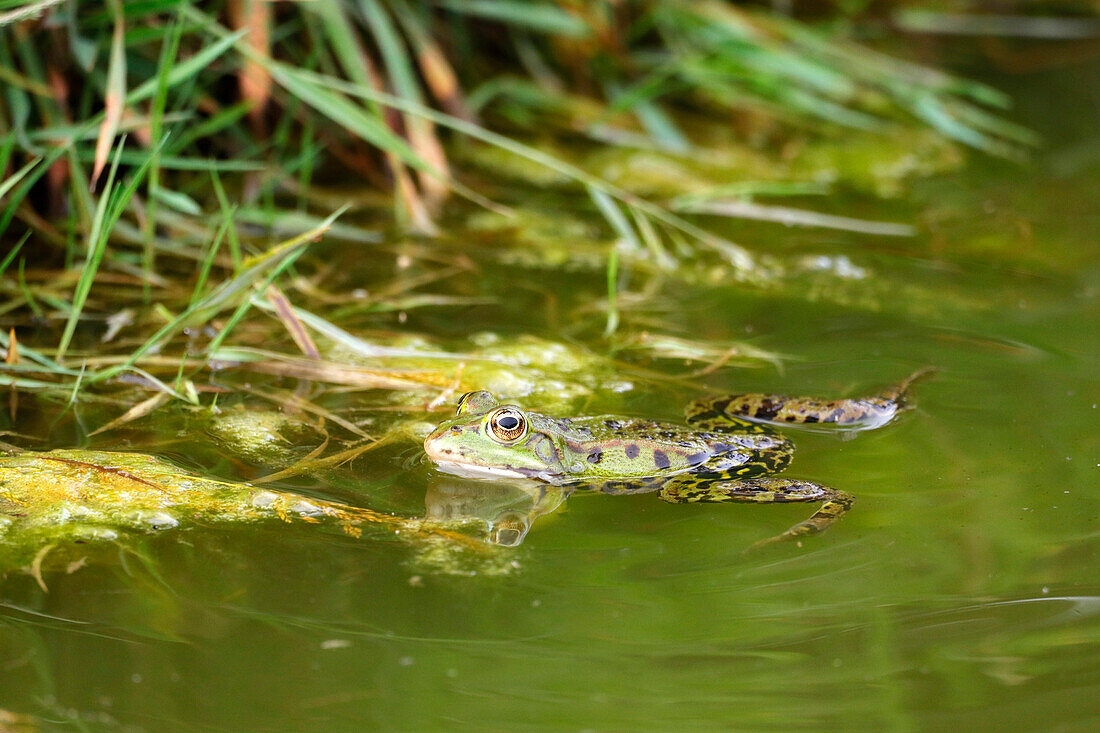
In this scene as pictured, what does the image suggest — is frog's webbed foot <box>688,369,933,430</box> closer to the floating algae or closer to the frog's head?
the frog's head

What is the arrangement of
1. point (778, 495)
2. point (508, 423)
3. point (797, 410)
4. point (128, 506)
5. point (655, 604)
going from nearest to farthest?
1. point (655, 604)
2. point (128, 506)
3. point (778, 495)
4. point (508, 423)
5. point (797, 410)

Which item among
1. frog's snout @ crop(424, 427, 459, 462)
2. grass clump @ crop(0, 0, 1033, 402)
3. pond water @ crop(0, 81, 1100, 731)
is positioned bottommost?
pond water @ crop(0, 81, 1100, 731)

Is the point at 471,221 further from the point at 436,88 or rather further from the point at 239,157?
the point at 239,157

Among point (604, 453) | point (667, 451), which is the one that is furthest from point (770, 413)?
point (604, 453)

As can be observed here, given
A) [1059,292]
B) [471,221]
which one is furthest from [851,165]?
[471,221]

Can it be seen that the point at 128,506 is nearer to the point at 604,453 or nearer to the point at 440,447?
the point at 440,447

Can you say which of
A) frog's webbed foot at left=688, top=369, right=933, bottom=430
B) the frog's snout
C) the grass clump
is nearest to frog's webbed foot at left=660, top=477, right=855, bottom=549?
frog's webbed foot at left=688, top=369, right=933, bottom=430

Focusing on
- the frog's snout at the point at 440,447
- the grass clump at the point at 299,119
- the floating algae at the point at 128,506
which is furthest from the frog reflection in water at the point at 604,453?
the grass clump at the point at 299,119
